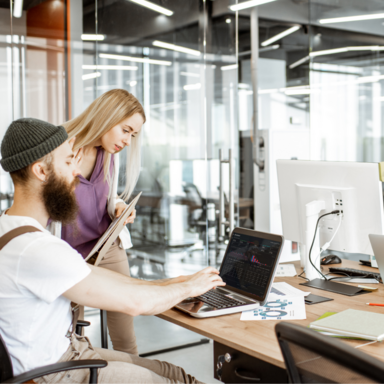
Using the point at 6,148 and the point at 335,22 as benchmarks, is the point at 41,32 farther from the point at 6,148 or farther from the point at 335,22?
the point at 335,22

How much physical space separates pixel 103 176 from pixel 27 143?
1.00 m

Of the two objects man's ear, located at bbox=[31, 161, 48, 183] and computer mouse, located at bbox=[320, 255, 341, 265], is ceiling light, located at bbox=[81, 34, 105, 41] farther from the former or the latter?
man's ear, located at bbox=[31, 161, 48, 183]

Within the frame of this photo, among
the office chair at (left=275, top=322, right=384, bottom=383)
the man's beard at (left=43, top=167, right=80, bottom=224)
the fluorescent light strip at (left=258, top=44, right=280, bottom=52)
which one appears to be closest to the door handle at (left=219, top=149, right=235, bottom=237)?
the man's beard at (left=43, top=167, right=80, bottom=224)

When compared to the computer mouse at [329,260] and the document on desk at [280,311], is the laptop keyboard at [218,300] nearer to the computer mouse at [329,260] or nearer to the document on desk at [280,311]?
the document on desk at [280,311]

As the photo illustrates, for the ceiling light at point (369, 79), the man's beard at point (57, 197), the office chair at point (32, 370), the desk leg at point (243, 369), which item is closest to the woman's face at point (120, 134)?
the man's beard at point (57, 197)

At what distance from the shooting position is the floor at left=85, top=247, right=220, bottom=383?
3.33 meters

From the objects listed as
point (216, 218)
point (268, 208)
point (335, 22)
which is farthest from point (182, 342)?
point (335, 22)

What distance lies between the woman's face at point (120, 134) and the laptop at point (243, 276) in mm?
764

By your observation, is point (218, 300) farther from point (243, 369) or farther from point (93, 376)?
point (93, 376)

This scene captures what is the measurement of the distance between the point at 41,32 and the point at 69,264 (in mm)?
2840

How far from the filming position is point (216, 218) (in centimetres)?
396

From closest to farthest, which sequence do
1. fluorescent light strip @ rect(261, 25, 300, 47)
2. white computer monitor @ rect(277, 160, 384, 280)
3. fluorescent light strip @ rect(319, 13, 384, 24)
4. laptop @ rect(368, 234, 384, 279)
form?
laptop @ rect(368, 234, 384, 279) < white computer monitor @ rect(277, 160, 384, 280) < fluorescent light strip @ rect(319, 13, 384, 24) < fluorescent light strip @ rect(261, 25, 300, 47)

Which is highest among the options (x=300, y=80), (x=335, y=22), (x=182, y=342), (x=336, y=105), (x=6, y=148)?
(x=335, y=22)

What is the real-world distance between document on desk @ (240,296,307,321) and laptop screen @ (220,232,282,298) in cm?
6
